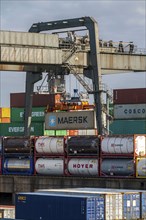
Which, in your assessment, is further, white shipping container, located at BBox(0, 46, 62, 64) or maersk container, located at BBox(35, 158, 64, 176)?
maersk container, located at BBox(35, 158, 64, 176)

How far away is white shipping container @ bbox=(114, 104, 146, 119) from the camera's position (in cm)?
9350

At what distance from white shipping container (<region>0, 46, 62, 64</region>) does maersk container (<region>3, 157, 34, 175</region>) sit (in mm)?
9164

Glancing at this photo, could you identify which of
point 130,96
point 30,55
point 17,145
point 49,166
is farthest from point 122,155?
point 130,96

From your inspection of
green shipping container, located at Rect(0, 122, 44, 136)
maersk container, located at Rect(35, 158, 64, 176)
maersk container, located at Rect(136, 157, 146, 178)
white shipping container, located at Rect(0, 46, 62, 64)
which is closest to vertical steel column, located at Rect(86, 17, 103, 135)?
white shipping container, located at Rect(0, 46, 62, 64)

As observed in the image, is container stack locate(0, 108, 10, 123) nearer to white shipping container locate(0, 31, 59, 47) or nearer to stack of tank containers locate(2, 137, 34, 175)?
stack of tank containers locate(2, 137, 34, 175)

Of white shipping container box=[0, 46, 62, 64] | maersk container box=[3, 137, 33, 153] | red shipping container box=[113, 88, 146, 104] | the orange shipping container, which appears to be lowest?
the orange shipping container

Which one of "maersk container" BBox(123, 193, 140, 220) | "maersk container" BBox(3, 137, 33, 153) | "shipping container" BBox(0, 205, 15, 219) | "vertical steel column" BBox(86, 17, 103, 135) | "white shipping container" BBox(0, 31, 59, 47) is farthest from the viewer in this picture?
"vertical steel column" BBox(86, 17, 103, 135)

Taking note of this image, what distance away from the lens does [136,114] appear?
307 feet

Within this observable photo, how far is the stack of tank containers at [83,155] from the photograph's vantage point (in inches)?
2739

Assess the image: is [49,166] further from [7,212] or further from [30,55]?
[7,212]

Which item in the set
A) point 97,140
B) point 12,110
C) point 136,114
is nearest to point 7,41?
point 97,140

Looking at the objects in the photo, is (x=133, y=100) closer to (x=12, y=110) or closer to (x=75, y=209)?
(x=12, y=110)

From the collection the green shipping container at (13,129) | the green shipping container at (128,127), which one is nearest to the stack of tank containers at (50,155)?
the green shipping container at (128,127)

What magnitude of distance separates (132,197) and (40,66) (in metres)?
23.0
